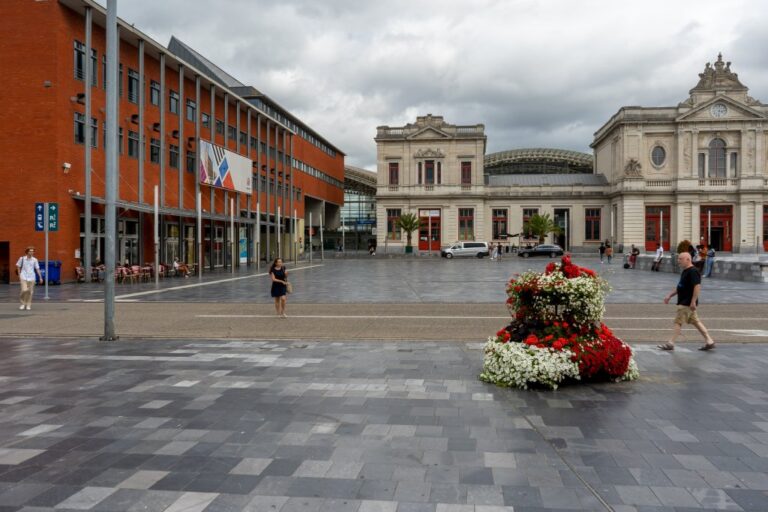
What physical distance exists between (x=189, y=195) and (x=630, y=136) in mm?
54383

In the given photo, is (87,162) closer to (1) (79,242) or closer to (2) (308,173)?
(1) (79,242)

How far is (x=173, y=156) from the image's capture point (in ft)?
118

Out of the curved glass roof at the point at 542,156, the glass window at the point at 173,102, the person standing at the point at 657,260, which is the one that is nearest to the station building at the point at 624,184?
the curved glass roof at the point at 542,156

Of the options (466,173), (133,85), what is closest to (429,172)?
(466,173)

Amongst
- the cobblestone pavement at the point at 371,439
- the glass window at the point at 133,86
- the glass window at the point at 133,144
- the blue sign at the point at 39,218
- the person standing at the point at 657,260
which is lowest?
the cobblestone pavement at the point at 371,439

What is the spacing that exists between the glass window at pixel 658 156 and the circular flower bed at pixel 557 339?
6950cm

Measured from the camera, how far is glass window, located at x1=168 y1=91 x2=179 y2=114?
3578 centimetres

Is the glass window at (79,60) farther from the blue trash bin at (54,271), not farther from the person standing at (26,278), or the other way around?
the person standing at (26,278)

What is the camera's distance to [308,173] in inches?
2689

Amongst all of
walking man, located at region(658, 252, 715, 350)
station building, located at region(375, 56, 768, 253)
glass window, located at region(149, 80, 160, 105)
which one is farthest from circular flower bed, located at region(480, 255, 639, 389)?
station building, located at region(375, 56, 768, 253)

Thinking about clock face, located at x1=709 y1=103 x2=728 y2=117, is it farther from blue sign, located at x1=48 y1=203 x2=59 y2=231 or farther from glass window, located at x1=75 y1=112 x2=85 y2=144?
blue sign, located at x1=48 y1=203 x2=59 y2=231

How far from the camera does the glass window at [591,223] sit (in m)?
73.4

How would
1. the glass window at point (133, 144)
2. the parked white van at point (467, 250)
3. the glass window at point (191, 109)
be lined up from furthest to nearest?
1. the parked white van at point (467, 250)
2. the glass window at point (191, 109)
3. the glass window at point (133, 144)

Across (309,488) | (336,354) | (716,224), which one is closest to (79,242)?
(336,354)
